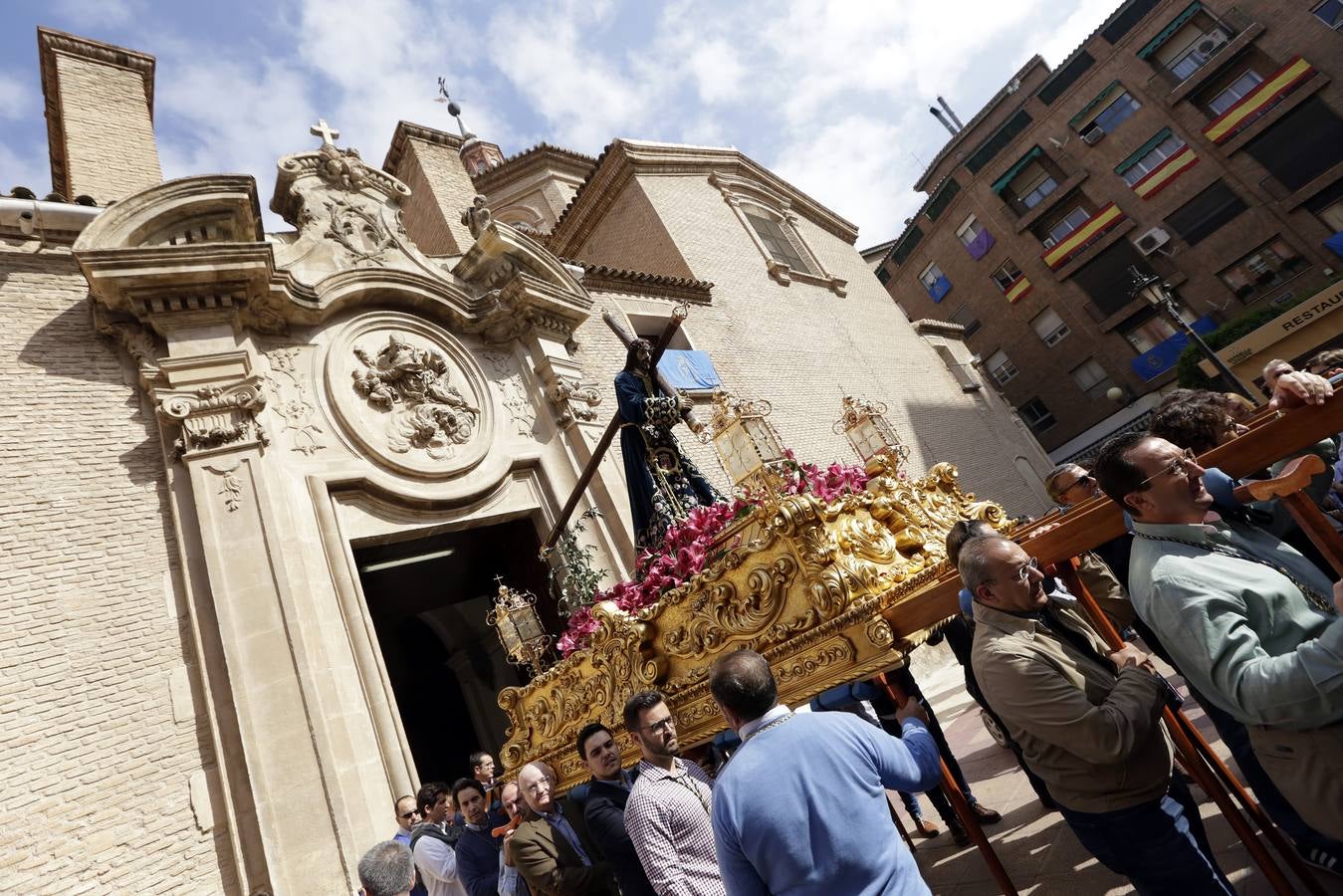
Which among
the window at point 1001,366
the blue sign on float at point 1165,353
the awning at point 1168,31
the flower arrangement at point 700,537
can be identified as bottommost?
the flower arrangement at point 700,537

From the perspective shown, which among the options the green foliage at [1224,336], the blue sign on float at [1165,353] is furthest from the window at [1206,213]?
the green foliage at [1224,336]

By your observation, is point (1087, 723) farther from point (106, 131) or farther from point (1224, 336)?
point (1224, 336)

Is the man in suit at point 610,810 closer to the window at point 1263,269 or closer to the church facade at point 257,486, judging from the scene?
the church facade at point 257,486

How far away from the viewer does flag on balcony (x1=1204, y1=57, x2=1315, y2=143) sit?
65.4ft

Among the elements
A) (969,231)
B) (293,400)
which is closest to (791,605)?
(293,400)

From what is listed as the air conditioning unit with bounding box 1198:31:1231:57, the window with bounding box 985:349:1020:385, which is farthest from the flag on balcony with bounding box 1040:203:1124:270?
the air conditioning unit with bounding box 1198:31:1231:57

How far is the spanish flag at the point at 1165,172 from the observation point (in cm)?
2231

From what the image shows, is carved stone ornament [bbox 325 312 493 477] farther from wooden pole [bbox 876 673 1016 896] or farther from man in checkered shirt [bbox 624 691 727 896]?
wooden pole [bbox 876 673 1016 896]

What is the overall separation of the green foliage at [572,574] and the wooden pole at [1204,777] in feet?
14.9

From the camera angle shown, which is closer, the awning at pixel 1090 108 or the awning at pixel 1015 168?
the awning at pixel 1090 108

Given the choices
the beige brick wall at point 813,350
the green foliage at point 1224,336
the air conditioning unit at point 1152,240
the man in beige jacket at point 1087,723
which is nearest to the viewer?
the man in beige jacket at point 1087,723

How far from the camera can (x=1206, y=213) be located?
22.2 metres

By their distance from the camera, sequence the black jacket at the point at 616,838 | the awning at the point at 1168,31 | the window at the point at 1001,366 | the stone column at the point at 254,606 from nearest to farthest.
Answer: the black jacket at the point at 616,838 < the stone column at the point at 254,606 < the awning at the point at 1168,31 < the window at the point at 1001,366

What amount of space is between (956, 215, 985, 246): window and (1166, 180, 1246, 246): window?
651cm
